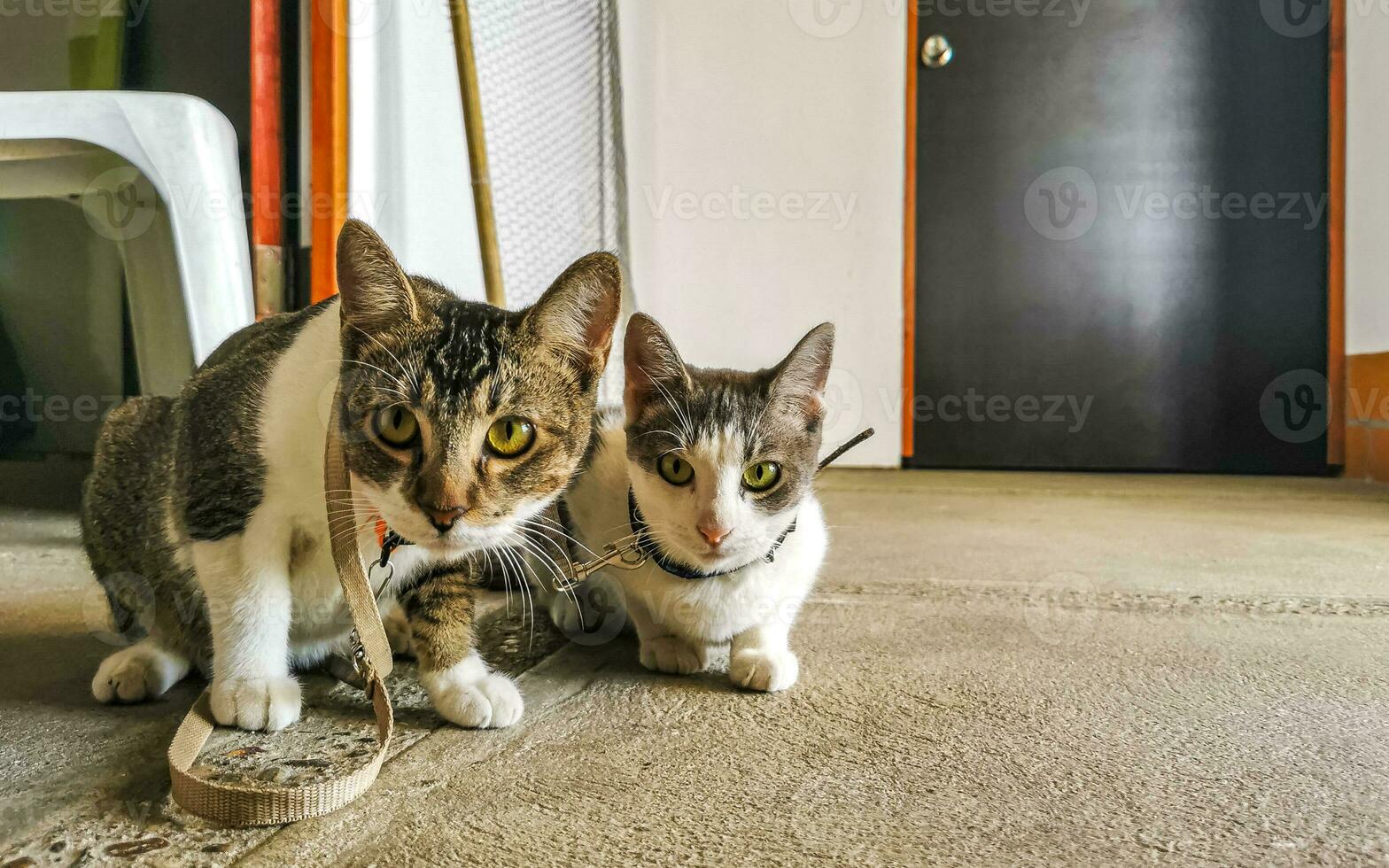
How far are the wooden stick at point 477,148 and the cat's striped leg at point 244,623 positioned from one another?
1503mm

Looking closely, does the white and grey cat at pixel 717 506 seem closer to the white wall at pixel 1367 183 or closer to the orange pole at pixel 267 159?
the orange pole at pixel 267 159

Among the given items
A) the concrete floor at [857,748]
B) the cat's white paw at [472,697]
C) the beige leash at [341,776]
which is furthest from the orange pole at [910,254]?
the beige leash at [341,776]

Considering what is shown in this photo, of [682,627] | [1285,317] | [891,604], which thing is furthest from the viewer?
[1285,317]

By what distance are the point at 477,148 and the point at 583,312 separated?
1.60 meters

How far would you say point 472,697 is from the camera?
2.87 feet

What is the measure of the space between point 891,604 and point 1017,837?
77 cm

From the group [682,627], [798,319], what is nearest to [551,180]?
[798,319]

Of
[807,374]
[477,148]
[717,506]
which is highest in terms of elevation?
[477,148]

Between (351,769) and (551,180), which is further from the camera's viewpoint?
(551,180)

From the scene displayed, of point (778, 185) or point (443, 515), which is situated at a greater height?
point (778, 185)

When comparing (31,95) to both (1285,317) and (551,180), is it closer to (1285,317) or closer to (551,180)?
(551,180)

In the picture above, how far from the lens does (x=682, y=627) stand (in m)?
1.08

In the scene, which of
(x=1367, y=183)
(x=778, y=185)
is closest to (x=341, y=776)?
(x=778, y=185)

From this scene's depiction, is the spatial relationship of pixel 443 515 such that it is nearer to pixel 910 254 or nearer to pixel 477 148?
pixel 477 148
